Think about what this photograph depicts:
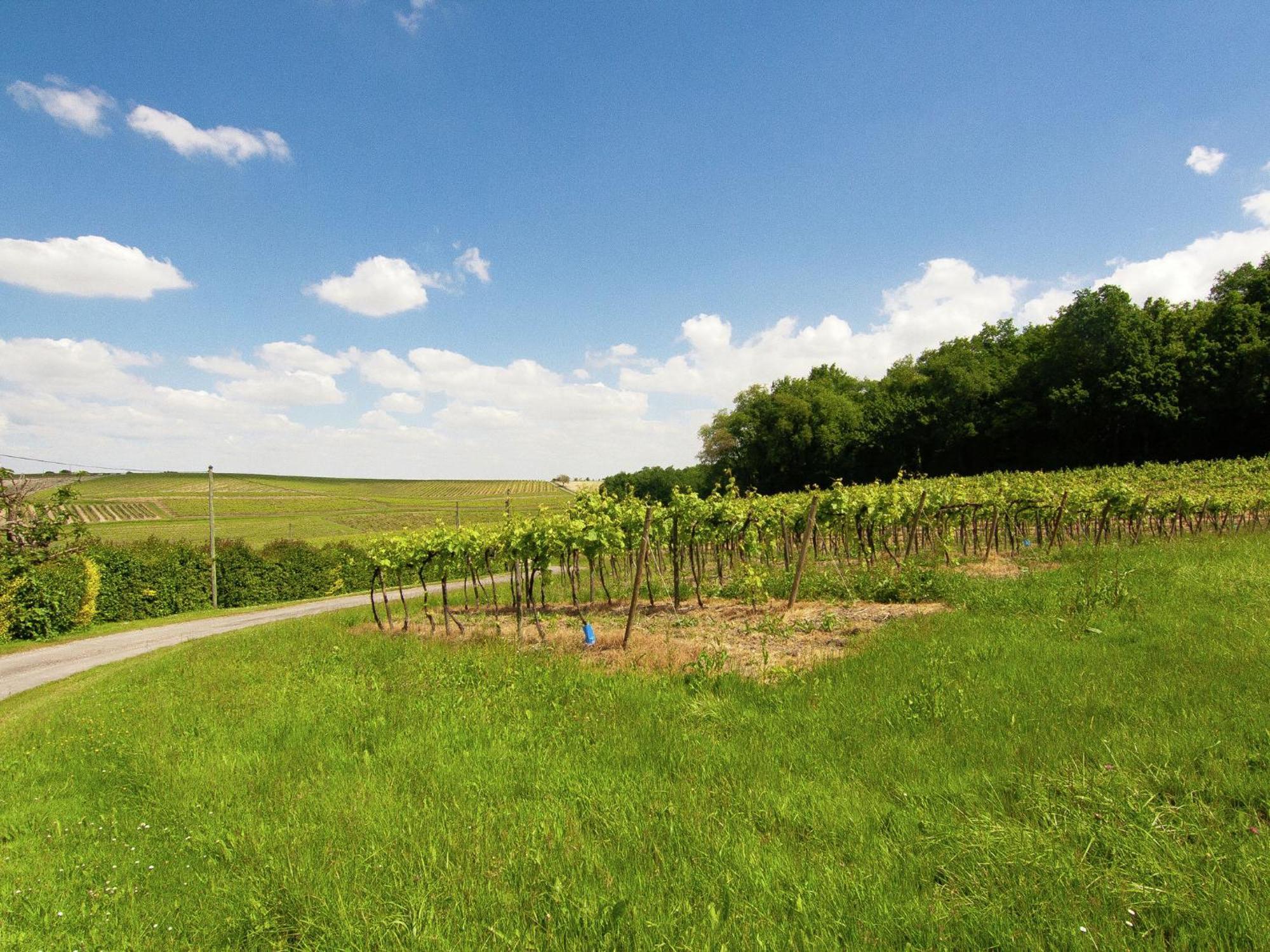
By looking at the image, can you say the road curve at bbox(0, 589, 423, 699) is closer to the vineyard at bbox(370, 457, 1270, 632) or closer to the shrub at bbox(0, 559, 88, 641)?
the shrub at bbox(0, 559, 88, 641)

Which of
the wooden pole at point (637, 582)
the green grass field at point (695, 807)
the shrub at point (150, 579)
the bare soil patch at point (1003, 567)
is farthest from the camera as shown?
the shrub at point (150, 579)

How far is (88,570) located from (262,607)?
5.34 m

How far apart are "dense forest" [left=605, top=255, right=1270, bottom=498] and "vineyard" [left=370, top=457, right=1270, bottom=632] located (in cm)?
1057

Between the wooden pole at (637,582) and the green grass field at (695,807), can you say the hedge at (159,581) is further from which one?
the wooden pole at (637,582)

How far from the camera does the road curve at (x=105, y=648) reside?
11914mm

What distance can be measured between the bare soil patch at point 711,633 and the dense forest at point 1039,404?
14.2m

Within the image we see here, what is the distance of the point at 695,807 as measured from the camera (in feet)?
12.8

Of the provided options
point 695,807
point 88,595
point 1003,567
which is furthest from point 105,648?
point 1003,567

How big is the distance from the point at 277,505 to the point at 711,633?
215 ft

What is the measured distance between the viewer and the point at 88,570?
18.0m

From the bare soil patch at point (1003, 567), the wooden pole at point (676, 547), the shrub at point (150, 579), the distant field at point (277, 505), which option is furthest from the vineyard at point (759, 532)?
the distant field at point (277, 505)

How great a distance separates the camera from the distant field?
46.6m

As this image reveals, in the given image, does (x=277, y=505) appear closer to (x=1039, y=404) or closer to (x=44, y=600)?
(x=44, y=600)

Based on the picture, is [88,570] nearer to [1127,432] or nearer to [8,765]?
[8,765]
